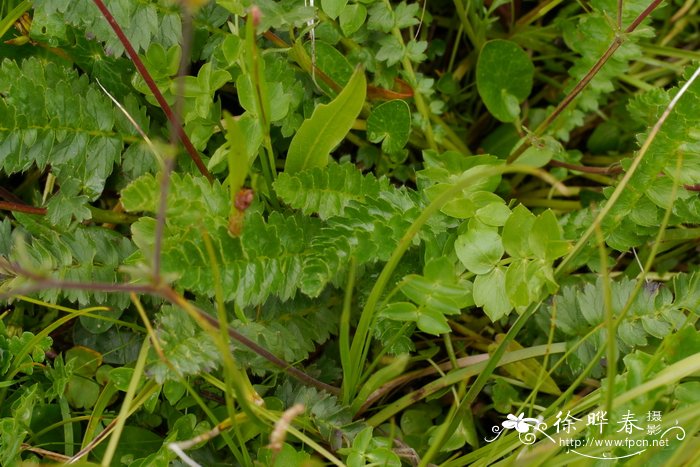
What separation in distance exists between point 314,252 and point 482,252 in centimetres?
30

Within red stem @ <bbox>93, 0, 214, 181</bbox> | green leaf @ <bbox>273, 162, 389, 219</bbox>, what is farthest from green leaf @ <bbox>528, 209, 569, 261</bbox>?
red stem @ <bbox>93, 0, 214, 181</bbox>

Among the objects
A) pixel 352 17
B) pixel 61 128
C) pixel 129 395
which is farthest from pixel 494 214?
pixel 61 128

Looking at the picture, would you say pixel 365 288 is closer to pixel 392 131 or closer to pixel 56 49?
pixel 392 131

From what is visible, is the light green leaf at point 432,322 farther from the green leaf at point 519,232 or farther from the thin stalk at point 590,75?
the thin stalk at point 590,75

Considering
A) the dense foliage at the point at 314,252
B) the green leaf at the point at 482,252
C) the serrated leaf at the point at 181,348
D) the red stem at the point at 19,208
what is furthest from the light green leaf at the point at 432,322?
the red stem at the point at 19,208

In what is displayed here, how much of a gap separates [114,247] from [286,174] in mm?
385

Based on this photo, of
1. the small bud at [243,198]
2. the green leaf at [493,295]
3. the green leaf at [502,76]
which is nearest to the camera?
the small bud at [243,198]

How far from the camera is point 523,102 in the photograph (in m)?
1.69

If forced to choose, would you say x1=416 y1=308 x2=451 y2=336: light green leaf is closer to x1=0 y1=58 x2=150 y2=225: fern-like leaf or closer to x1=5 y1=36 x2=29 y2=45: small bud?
x1=0 y1=58 x2=150 y2=225: fern-like leaf

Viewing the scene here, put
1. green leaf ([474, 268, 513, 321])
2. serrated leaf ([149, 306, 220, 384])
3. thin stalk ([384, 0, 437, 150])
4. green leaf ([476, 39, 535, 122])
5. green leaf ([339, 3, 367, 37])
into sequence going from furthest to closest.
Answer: green leaf ([476, 39, 535, 122])
thin stalk ([384, 0, 437, 150])
green leaf ([339, 3, 367, 37])
green leaf ([474, 268, 513, 321])
serrated leaf ([149, 306, 220, 384])

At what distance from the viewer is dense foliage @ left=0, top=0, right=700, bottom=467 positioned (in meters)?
1.10

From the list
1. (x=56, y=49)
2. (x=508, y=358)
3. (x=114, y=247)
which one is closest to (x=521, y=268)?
(x=508, y=358)

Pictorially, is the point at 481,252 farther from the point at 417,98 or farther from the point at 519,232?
the point at 417,98

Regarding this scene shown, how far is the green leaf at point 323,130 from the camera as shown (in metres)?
1.21
